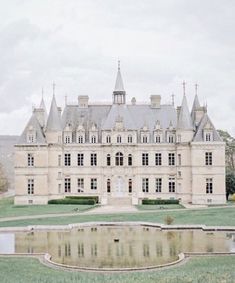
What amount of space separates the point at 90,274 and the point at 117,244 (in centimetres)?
799

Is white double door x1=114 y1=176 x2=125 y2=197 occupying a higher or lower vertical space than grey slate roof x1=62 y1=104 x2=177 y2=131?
lower

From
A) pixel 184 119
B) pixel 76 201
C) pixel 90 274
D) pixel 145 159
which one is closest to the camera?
pixel 90 274

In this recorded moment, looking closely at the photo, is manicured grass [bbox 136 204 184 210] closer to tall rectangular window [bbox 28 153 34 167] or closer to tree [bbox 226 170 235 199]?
tree [bbox 226 170 235 199]

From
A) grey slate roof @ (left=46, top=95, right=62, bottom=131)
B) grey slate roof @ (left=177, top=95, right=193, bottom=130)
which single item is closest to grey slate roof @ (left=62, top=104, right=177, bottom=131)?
grey slate roof @ (left=46, top=95, right=62, bottom=131)

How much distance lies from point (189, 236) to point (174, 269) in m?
9.46

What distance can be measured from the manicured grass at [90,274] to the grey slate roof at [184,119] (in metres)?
32.4

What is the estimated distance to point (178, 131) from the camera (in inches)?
2109

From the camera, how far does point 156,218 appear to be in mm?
37031

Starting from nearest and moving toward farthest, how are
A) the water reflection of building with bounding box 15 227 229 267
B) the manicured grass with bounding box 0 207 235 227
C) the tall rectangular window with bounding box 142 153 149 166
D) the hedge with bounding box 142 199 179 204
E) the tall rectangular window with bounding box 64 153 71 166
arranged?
1. the water reflection of building with bounding box 15 227 229 267
2. the manicured grass with bounding box 0 207 235 227
3. the hedge with bounding box 142 199 179 204
4. the tall rectangular window with bounding box 142 153 149 166
5. the tall rectangular window with bounding box 64 153 71 166

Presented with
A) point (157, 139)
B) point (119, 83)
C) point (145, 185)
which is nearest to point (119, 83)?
point (119, 83)

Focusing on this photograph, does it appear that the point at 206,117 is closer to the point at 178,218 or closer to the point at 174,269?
the point at 178,218

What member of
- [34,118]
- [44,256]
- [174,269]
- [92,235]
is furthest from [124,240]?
[34,118]

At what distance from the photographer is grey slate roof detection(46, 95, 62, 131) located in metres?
53.9

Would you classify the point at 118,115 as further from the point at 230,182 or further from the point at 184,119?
the point at 230,182
